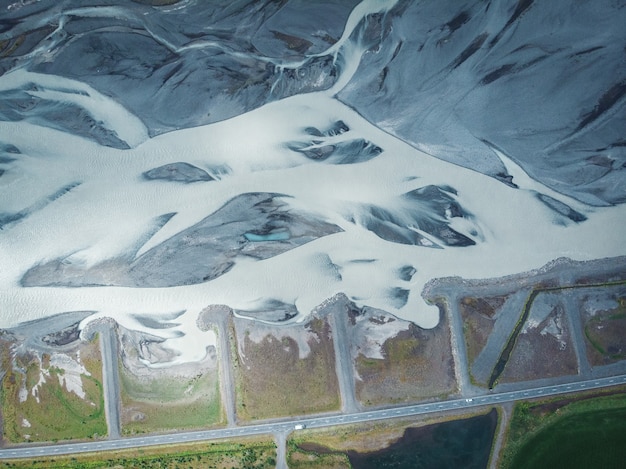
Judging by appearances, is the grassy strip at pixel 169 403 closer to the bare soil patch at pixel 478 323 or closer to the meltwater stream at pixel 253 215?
the meltwater stream at pixel 253 215

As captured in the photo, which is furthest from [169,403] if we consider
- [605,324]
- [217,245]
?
[605,324]

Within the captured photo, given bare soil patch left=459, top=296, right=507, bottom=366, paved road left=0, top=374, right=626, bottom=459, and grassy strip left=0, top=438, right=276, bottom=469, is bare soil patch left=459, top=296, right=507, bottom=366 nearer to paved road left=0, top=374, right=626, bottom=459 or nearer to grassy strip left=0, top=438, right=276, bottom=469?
paved road left=0, top=374, right=626, bottom=459

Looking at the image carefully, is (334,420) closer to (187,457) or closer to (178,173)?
(187,457)

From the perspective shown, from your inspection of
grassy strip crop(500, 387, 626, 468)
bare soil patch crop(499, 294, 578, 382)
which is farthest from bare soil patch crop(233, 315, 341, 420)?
grassy strip crop(500, 387, 626, 468)

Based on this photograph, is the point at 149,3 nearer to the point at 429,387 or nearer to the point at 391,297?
the point at 391,297

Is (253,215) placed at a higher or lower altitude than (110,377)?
higher

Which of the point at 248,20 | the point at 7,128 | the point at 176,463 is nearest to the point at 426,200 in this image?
the point at 248,20

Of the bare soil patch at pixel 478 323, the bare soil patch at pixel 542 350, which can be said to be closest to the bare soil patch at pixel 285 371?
the bare soil patch at pixel 478 323
